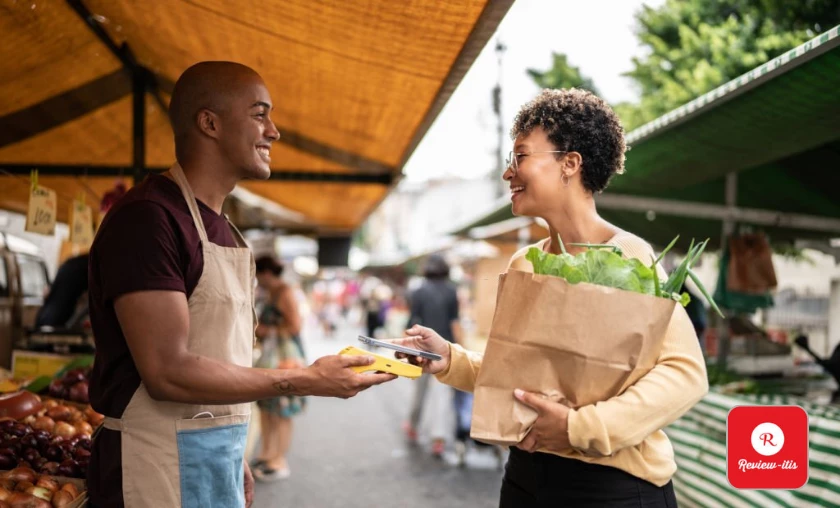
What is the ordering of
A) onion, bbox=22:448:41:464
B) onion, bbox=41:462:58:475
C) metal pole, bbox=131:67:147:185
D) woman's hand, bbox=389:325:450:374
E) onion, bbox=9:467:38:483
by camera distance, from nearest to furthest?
woman's hand, bbox=389:325:450:374
onion, bbox=9:467:38:483
onion, bbox=41:462:58:475
onion, bbox=22:448:41:464
metal pole, bbox=131:67:147:185

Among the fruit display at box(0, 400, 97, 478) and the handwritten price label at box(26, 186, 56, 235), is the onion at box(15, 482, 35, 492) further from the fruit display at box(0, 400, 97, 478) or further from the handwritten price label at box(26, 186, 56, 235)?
the handwritten price label at box(26, 186, 56, 235)

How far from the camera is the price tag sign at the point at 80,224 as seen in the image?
5.29 m

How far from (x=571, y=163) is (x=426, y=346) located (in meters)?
0.78

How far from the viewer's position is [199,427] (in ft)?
6.88

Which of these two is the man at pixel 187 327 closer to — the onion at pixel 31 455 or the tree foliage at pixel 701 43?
the onion at pixel 31 455

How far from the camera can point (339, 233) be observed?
52.7ft

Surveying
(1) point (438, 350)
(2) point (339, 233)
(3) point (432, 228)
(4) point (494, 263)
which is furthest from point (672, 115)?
(3) point (432, 228)

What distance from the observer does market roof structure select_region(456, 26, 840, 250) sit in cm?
357

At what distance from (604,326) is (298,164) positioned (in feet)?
19.6

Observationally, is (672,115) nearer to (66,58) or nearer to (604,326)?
(604,326)

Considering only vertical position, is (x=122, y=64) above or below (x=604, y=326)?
above

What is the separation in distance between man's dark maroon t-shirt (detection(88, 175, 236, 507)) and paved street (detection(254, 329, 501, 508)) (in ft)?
15.4

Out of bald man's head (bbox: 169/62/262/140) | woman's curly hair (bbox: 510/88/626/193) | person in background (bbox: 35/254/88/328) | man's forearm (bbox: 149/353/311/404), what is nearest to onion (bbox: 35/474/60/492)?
man's forearm (bbox: 149/353/311/404)

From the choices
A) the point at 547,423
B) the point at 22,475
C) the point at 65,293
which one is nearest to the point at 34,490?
the point at 22,475
